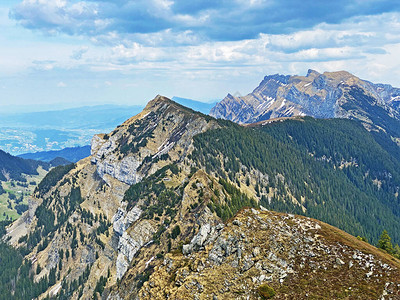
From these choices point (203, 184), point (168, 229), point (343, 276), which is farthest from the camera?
point (203, 184)

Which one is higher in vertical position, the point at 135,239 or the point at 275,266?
the point at 275,266

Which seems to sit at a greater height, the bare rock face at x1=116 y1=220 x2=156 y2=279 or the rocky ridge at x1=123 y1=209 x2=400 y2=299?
the rocky ridge at x1=123 y1=209 x2=400 y2=299

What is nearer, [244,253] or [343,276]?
[343,276]

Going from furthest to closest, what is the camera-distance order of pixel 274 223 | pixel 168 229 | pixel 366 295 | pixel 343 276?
pixel 168 229 < pixel 274 223 < pixel 343 276 < pixel 366 295

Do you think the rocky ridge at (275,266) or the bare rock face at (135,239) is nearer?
the rocky ridge at (275,266)

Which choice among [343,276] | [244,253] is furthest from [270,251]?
[343,276]

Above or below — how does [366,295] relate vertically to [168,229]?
above

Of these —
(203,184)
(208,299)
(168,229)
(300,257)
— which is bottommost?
(168,229)

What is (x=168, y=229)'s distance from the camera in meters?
146

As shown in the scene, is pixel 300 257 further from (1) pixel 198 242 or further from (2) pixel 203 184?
(2) pixel 203 184

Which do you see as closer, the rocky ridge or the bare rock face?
the rocky ridge

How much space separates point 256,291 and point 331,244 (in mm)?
16573

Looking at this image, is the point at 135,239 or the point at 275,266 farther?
the point at 135,239

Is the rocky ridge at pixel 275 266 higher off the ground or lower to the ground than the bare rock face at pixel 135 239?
higher
